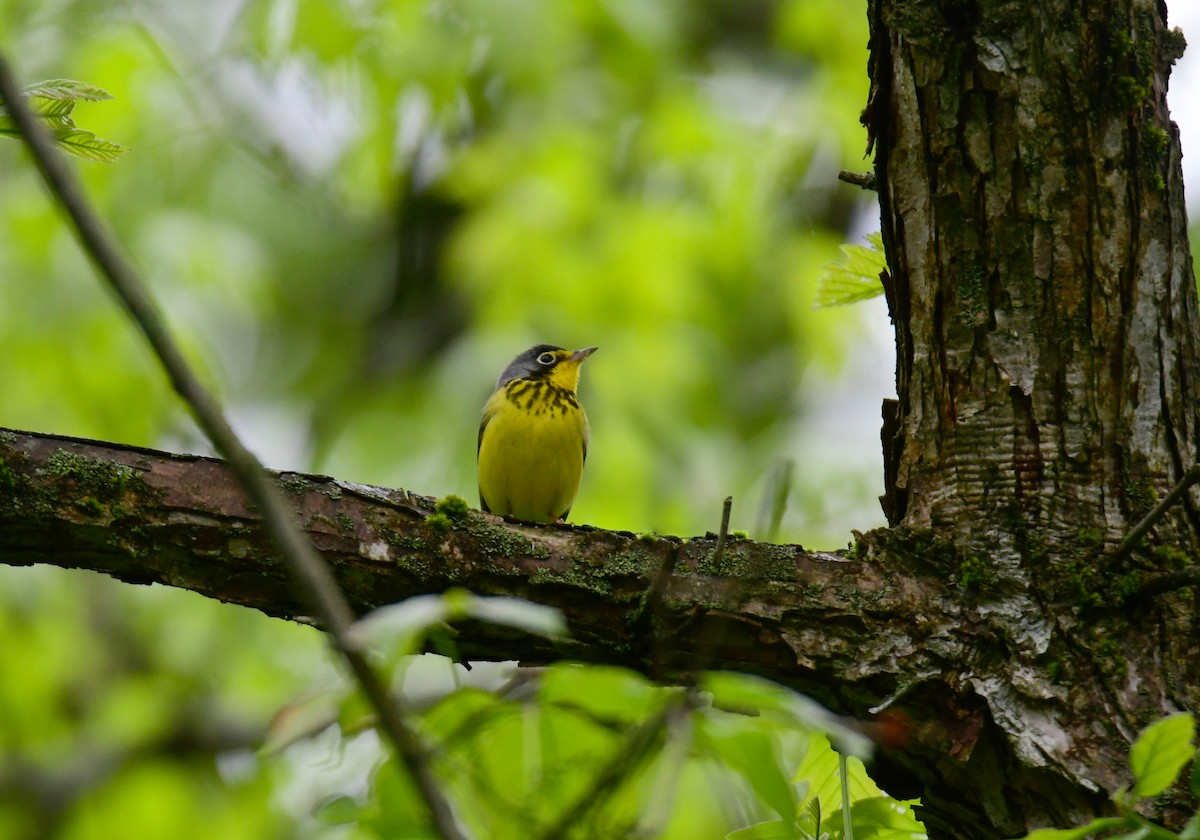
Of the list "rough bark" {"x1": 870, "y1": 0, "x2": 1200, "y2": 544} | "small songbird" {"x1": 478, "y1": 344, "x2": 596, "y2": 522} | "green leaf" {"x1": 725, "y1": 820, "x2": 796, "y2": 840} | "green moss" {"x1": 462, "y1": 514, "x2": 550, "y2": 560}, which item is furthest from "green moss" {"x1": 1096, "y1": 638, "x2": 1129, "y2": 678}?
"small songbird" {"x1": 478, "y1": 344, "x2": 596, "y2": 522}

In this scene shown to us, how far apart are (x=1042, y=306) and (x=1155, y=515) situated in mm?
533

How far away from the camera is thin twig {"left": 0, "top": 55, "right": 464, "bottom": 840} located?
3.06 feet

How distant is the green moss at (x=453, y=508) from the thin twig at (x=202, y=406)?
4.72ft

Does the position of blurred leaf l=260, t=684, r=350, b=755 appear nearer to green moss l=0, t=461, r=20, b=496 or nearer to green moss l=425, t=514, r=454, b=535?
green moss l=425, t=514, r=454, b=535

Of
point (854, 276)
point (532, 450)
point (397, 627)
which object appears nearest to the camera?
point (397, 627)

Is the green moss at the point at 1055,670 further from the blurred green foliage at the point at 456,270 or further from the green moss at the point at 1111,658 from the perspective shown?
the blurred green foliage at the point at 456,270

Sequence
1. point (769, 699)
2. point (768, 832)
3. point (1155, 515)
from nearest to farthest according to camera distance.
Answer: point (769, 699) < point (768, 832) < point (1155, 515)

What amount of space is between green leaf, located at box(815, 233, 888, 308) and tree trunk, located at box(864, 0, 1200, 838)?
0.10 meters

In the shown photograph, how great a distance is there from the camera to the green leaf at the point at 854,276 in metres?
2.71

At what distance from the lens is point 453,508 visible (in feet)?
7.99

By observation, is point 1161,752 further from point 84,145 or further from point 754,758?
point 84,145

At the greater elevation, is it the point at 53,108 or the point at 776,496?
the point at 53,108

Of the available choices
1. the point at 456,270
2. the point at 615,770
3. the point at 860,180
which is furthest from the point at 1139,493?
the point at 456,270

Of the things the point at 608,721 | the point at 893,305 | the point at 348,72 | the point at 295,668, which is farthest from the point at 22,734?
the point at 608,721
